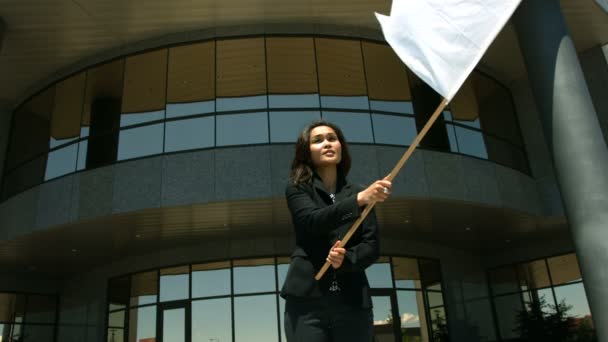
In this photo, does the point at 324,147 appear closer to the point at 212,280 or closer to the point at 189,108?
the point at 189,108

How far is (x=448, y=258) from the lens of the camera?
61.6 ft

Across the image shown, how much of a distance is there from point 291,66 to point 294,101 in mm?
1166

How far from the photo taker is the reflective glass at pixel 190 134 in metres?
14.1

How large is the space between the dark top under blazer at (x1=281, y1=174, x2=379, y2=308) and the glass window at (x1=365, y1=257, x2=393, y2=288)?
48.3ft

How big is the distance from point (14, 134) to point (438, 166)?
13.7 metres

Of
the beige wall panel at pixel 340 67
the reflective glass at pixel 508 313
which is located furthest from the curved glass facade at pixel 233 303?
the beige wall panel at pixel 340 67

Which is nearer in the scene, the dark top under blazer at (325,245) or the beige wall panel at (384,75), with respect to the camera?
the dark top under blazer at (325,245)

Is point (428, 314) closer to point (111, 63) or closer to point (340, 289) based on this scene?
point (111, 63)

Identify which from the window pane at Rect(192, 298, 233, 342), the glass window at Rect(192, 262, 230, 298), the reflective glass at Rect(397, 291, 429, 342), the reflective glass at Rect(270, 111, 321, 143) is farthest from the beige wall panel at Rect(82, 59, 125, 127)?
the reflective glass at Rect(397, 291, 429, 342)

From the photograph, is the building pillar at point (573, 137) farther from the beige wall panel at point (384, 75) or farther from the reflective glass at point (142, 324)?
the reflective glass at point (142, 324)

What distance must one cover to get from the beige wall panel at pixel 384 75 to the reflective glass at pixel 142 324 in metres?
9.56

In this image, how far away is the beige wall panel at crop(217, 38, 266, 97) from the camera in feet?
49.3

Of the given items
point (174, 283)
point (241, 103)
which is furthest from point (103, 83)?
point (174, 283)

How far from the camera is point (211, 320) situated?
1591 cm
